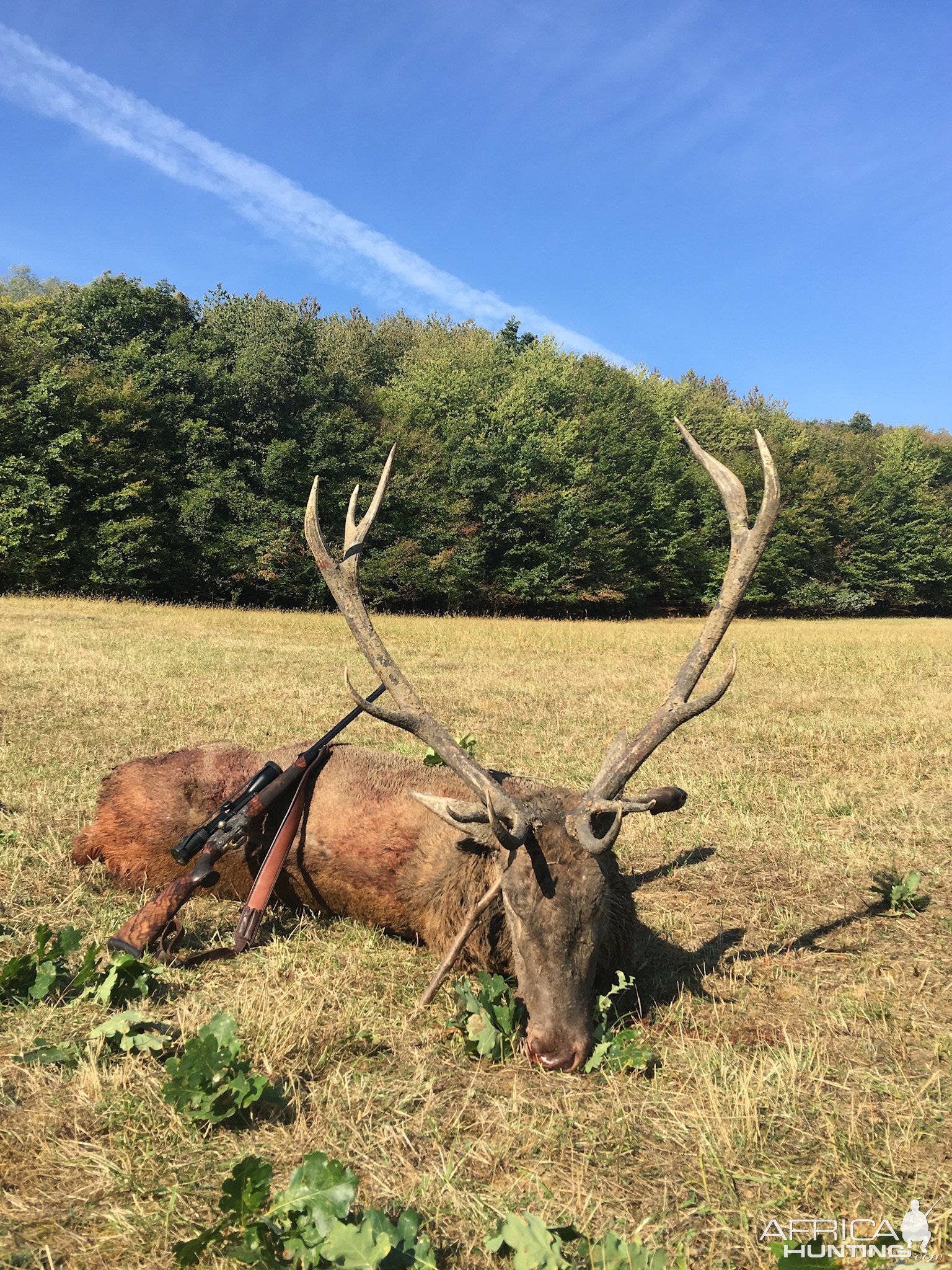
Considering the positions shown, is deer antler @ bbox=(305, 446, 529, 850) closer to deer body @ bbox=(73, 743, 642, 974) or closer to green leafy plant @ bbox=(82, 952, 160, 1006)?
deer body @ bbox=(73, 743, 642, 974)

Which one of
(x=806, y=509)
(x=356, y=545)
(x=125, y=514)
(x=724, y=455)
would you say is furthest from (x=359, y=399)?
(x=356, y=545)

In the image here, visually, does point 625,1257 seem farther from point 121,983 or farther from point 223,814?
point 223,814

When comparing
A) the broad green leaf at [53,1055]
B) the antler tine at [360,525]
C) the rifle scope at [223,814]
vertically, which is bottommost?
the broad green leaf at [53,1055]

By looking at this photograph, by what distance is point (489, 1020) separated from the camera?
145 inches

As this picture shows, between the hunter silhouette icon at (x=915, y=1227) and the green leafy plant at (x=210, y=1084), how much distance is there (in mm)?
2220

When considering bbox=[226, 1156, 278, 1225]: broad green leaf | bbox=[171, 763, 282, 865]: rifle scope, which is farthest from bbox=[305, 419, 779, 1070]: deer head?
bbox=[226, 1156, 278, 1225]: broad green leaf

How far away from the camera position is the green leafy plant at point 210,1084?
3.08 m

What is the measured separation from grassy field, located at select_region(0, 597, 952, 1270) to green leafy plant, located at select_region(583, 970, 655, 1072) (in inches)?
3.3

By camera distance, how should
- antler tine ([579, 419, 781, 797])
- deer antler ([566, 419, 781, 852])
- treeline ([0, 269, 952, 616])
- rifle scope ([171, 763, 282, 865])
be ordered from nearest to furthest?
deer antler ([566, 419, 781, 852]) < antler tine ([579, 419, 781, 797]) < rifle scope ([171, 763, 282, 865]) < treeline ([0, 269, 952, 616])

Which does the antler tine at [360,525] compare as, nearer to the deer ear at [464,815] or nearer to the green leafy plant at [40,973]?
the deer ear at [464,815]

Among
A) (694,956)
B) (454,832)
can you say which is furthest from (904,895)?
(454,832)

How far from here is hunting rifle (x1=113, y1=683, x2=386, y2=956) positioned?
4285mm

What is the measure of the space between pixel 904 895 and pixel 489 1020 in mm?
3376

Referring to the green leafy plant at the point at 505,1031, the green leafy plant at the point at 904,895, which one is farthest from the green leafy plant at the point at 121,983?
the green leafy plant at the point at 904,895
